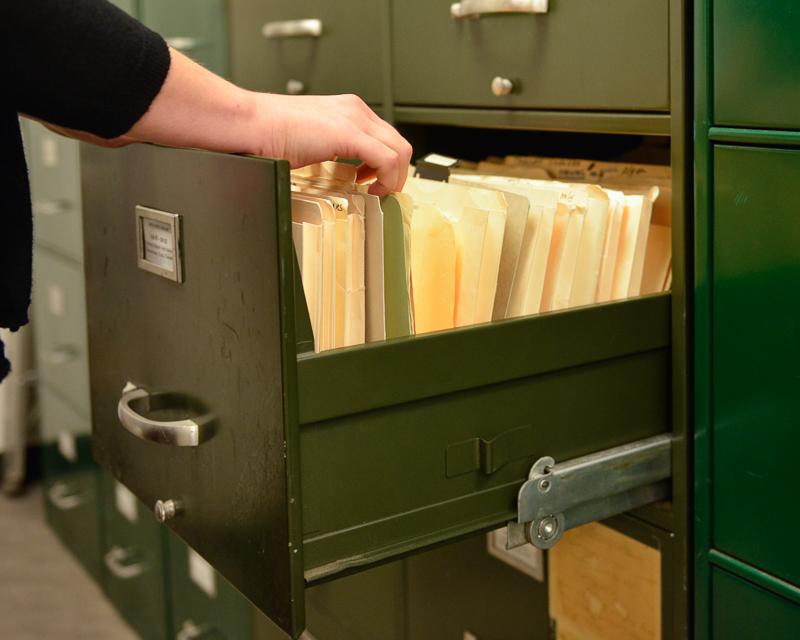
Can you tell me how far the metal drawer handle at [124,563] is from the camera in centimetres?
239

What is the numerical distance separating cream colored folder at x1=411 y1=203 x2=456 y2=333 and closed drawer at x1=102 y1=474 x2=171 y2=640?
4.53 ft

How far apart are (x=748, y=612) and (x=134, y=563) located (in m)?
1.67

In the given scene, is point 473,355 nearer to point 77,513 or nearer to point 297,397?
point 297,397

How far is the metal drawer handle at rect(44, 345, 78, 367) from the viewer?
2.50 metres

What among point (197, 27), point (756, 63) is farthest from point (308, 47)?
point (756, 63)

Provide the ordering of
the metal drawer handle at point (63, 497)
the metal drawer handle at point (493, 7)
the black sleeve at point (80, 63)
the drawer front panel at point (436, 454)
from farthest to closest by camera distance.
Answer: the metal drawer handle at point (63, 497) → the metal drawer handle at point (493, 7) → the drawer front panel at point (436, 454) → the black sleeve at point (80, 63)

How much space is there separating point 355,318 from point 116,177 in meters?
0.30

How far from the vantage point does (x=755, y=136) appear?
3.13 ft

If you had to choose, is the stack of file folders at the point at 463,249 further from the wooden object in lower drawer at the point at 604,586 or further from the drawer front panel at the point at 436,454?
the wooden object in lower drawer at the point at 604,586

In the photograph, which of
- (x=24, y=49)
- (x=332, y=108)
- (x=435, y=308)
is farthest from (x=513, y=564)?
(x=24, y=49)

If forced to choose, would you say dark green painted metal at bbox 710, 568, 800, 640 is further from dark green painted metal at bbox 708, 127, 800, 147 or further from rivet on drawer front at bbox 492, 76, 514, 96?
rivet on drawer front at bbox 492, 76, 514, 96

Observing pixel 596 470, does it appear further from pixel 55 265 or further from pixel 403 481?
pixel 55 265

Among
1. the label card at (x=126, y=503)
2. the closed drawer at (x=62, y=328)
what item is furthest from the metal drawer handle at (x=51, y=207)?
the label card at (x=126, y=503)

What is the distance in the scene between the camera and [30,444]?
3.34 meters
